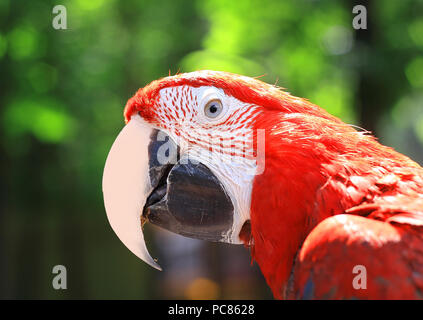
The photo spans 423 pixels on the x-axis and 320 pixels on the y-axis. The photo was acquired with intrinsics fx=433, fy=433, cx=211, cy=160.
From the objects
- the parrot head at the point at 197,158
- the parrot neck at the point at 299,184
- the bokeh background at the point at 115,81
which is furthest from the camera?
the bokeh background at the point at 115,81

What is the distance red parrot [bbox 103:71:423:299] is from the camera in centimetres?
117

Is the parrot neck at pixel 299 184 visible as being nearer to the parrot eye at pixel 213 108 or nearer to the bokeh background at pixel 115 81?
the parrot eye at pixel 213 108

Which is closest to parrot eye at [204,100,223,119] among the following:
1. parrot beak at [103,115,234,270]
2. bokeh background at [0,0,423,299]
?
parrot beak at [103,115,234,270]

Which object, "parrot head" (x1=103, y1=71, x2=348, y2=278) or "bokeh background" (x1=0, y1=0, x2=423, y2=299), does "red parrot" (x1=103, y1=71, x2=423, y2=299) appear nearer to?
"parrot head" (x1=103, y1=71, x2=348, y2=278)

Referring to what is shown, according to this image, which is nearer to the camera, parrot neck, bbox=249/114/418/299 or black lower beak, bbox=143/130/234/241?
parrot neck, bbox=249/114/418/299

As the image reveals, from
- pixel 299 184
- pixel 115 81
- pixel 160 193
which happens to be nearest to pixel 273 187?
pixel 299 184

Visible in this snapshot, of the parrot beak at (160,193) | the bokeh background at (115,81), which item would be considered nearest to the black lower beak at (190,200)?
the parrot beak at (160,193)

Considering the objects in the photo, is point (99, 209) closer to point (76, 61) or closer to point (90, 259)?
point (90, 259)

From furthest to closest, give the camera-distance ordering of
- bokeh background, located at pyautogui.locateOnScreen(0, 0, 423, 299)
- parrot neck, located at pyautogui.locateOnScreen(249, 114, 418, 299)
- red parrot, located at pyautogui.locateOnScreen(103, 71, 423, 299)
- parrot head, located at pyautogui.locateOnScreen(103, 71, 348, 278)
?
1. bokeh background, located at pyautogui.locateOnScreen(0, 0, 423, 299)
2. parrot head, located at pyautogui.locateOnScreen(103, 71, 348, 278)
3. parrot neck, located at pyautogui.locateOnScreen(249, 114, 418, 299)
4. red parrot, located at pyautogui.locateOnScreen(103, 71, 423, 299)

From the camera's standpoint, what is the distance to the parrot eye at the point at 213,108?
1540mm

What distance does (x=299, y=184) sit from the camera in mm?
1363
